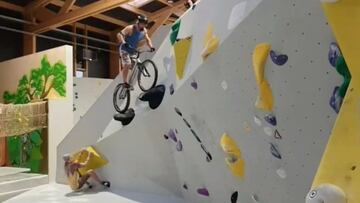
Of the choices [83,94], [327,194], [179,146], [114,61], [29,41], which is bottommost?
[327,194]

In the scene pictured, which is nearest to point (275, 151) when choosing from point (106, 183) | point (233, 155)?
point (233, 155)

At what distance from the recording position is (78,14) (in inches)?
325

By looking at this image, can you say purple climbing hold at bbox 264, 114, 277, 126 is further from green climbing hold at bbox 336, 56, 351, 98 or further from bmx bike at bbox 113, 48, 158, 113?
bmx bike at bbox 113, 48, 158, 113

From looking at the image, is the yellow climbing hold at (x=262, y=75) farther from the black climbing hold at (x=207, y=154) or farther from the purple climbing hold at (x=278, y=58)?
the black climbing hold at (x=207, y=154)

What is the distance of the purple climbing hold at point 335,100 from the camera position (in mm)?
2129

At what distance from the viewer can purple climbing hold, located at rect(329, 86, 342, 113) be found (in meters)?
2.13

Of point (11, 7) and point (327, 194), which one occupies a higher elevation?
point (11, 7)

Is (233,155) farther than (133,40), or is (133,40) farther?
(133,40)

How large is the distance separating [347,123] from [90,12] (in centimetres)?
708

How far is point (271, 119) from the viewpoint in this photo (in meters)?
2.62

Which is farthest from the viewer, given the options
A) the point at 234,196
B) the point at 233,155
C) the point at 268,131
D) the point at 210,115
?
the point at 234,196

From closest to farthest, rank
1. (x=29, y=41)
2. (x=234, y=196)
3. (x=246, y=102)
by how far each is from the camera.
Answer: (x=246, y=102) < (x=234, y=196) < (x=29, y=41)

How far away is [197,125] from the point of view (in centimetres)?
364

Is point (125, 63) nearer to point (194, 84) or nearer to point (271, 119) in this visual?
point (194, 84)
